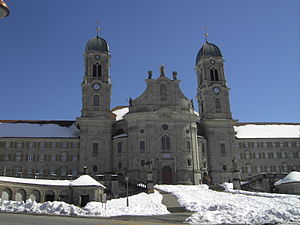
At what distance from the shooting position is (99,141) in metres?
59.0

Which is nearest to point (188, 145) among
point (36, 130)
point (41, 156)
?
point (41, 156)

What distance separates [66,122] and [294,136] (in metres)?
50.7

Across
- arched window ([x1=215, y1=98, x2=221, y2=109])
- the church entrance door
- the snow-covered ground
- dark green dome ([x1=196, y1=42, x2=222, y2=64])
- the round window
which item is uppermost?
dark green dome ([x1=196, y1=42, x2=222, y2=64])

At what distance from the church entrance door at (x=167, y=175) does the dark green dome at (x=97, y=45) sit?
28470 millimetres

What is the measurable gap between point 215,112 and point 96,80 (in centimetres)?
2540

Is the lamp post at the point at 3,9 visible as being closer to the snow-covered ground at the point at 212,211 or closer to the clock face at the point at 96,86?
the snow-covered ground at the point at 212,211

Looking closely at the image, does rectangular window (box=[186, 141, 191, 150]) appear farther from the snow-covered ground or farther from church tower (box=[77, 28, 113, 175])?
the snow-covered ground

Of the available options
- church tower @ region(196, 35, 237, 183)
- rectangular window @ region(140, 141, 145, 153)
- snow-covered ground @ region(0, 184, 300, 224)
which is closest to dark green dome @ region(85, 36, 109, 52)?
church tower @ region(196, 35, 237, 183)

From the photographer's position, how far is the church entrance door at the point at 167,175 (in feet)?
182

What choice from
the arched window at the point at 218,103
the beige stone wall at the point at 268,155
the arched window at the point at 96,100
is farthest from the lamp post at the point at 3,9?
the beige stone wall at the point at 268,155

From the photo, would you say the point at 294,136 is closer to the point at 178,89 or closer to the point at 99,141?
the point at 178,89

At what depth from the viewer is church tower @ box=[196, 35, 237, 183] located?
60875 mm

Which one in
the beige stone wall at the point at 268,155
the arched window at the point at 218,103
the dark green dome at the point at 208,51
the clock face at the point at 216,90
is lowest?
the beige stone wall at the point at 268,155

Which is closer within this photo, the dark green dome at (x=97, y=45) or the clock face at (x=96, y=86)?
the clock face at (x=96, y=86)
